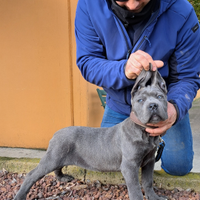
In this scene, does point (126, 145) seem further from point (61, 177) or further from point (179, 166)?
point (61, 177)

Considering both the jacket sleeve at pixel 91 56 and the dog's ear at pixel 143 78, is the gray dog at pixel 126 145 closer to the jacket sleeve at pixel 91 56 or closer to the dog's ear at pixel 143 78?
the dog's ear at pixel 143 78

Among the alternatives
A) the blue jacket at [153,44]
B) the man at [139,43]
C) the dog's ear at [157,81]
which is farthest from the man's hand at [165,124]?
the dog's ear at [157,81]

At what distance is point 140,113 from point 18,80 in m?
2.72

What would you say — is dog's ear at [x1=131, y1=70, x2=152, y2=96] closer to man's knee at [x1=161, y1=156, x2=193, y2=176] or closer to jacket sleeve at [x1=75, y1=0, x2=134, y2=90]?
jacket sleeve at [x1=75, y1=0, x2=134, y2=90]

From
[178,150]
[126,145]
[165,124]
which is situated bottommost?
[178,150]

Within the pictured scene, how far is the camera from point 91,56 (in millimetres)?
2572

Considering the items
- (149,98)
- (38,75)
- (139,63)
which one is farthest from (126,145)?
(38,75)

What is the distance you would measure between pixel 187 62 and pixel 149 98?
91cm

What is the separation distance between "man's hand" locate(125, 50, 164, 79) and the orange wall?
6.67 feet

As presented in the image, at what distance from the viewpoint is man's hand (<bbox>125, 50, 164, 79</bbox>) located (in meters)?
1.88

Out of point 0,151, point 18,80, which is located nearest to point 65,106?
point 18,80

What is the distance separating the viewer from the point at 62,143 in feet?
7.91

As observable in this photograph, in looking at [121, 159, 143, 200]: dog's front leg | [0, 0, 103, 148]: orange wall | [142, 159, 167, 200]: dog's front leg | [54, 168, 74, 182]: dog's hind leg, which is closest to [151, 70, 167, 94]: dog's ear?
[121, 159, 143, 200]: dog's front leg

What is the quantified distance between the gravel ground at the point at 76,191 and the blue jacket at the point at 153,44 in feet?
2.86
